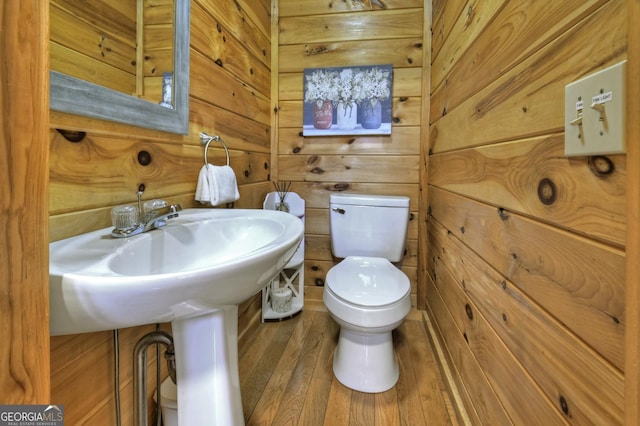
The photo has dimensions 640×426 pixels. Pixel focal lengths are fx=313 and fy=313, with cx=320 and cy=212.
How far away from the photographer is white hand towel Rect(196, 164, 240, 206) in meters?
1.21

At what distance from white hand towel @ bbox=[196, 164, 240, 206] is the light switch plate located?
3.52 ft

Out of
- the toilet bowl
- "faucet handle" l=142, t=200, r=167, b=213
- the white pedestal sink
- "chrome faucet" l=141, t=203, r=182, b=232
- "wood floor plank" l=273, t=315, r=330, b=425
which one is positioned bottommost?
"wood floor plank" l=273, t=315, r=330, b=425

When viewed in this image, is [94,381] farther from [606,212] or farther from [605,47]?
[605,47]

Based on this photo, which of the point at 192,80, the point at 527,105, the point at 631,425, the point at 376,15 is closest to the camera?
the point at 631,425

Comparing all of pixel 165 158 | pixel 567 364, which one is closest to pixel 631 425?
pixel 567 364

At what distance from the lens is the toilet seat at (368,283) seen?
1.29 metres

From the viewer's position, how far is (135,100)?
90 centimetres

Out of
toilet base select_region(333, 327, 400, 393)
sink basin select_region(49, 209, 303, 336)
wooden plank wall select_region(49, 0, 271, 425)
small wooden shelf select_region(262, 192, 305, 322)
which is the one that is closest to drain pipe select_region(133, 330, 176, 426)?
wooden plank wall select_region(49, 0, 271, 425)

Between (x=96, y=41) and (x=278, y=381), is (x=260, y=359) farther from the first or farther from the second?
(x=96, y=41)

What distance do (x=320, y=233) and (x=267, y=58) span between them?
1.16 meters

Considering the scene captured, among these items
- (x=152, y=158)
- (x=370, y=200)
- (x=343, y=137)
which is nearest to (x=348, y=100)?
(x=343, y=137)

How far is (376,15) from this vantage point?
1915 millimetres

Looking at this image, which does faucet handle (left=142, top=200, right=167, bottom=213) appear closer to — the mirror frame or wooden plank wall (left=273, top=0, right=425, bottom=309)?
the mirror frame

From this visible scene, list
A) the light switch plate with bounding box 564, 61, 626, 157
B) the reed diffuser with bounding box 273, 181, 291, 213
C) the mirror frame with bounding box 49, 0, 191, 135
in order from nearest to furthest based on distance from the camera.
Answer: the light switch plate with bounding box 564, 61, 626, 157 → the mirror frame with bounding box 49, 0, 191, 135 → the reed diffuser with bounding box 273, 181, 291, 213
